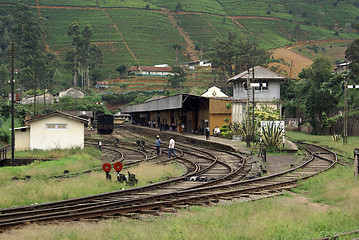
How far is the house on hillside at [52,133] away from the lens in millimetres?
33031

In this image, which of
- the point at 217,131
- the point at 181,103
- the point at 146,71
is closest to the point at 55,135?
the point at 181,103

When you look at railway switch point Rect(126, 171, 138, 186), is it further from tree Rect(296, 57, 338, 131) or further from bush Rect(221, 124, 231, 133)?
tree Rect(296, 57, 338, 131)

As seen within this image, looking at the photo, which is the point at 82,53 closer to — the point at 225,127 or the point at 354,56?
the point at 354,56

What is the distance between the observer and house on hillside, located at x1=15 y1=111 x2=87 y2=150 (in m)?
33.0

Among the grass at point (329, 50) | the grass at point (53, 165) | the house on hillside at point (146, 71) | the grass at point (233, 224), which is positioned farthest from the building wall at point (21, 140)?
the grass at point (329, 50)

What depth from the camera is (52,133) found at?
33500 mm

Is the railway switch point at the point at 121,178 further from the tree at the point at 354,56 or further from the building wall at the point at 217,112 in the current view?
the tree at the point at 354,56

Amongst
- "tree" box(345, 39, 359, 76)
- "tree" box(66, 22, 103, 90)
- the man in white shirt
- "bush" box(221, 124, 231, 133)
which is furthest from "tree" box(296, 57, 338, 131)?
"tree" box(66, 22, 103, 90)

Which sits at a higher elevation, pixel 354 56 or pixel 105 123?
pixel 354 56

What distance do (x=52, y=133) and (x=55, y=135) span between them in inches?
10.9

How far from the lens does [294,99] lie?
223 feet

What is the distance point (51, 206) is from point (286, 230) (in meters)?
7.75

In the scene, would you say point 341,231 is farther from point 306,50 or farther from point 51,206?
point 306,50

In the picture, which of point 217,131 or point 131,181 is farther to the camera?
point 217,131
